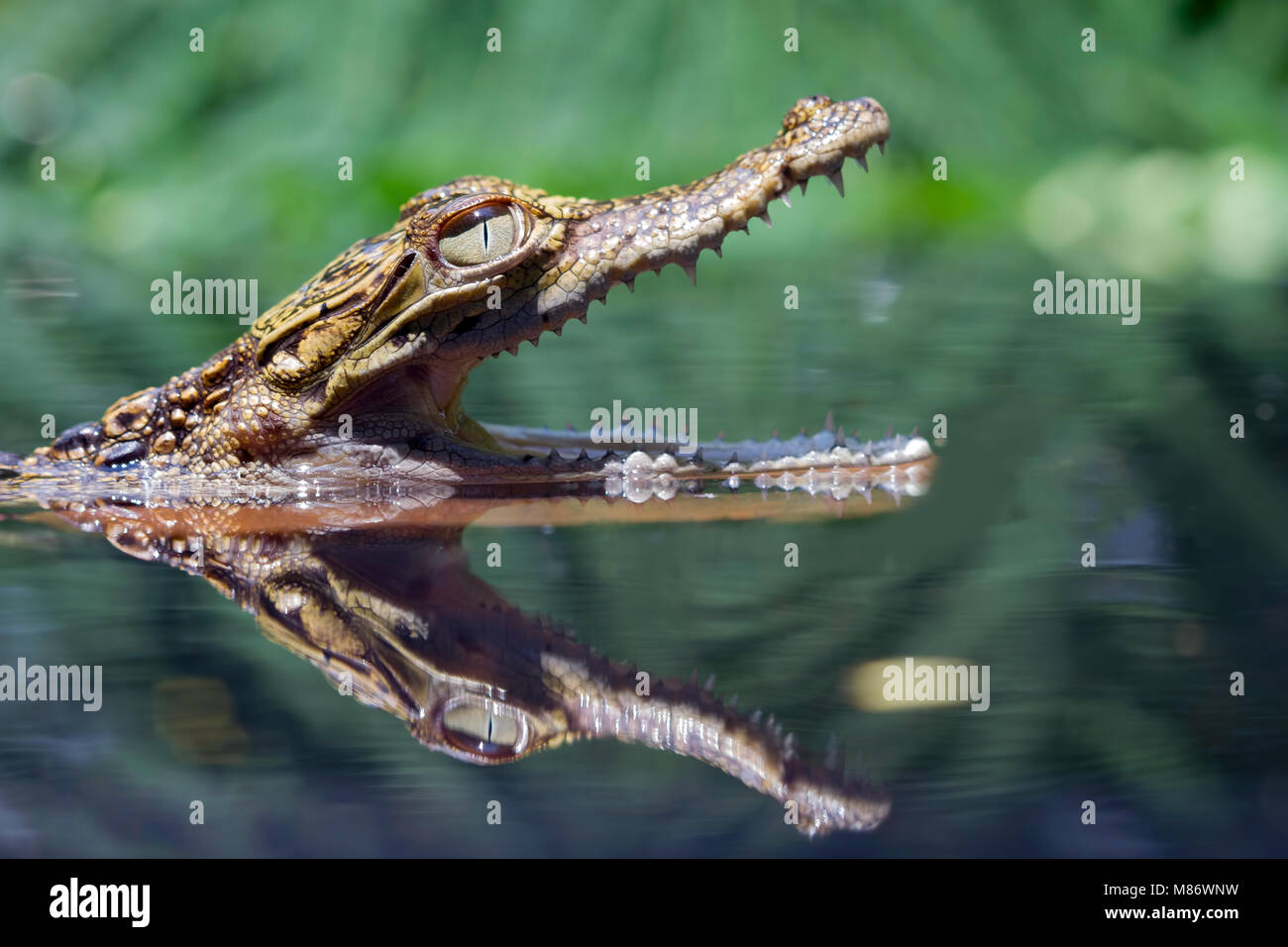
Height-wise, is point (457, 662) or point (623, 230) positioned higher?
point (623, 230)

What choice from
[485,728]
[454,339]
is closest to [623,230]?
[454,339]

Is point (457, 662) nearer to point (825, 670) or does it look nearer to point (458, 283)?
point (825, 670)

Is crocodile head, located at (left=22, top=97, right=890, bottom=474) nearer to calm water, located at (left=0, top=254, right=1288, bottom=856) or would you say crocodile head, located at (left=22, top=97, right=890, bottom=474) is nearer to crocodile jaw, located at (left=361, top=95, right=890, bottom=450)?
crocodile jaw, located at (left=361, top=95, right=890, bottom=450)

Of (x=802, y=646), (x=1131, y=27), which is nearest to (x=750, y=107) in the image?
(x=1131, y=27)

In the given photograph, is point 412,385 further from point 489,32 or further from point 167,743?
point 489,32

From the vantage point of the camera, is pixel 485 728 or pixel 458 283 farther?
Answer: pixel 458 283

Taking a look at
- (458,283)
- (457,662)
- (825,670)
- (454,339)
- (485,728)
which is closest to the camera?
(485,728)

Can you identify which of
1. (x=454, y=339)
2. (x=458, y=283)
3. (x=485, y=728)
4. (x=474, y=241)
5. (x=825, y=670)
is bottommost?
(x=485, y=728)
